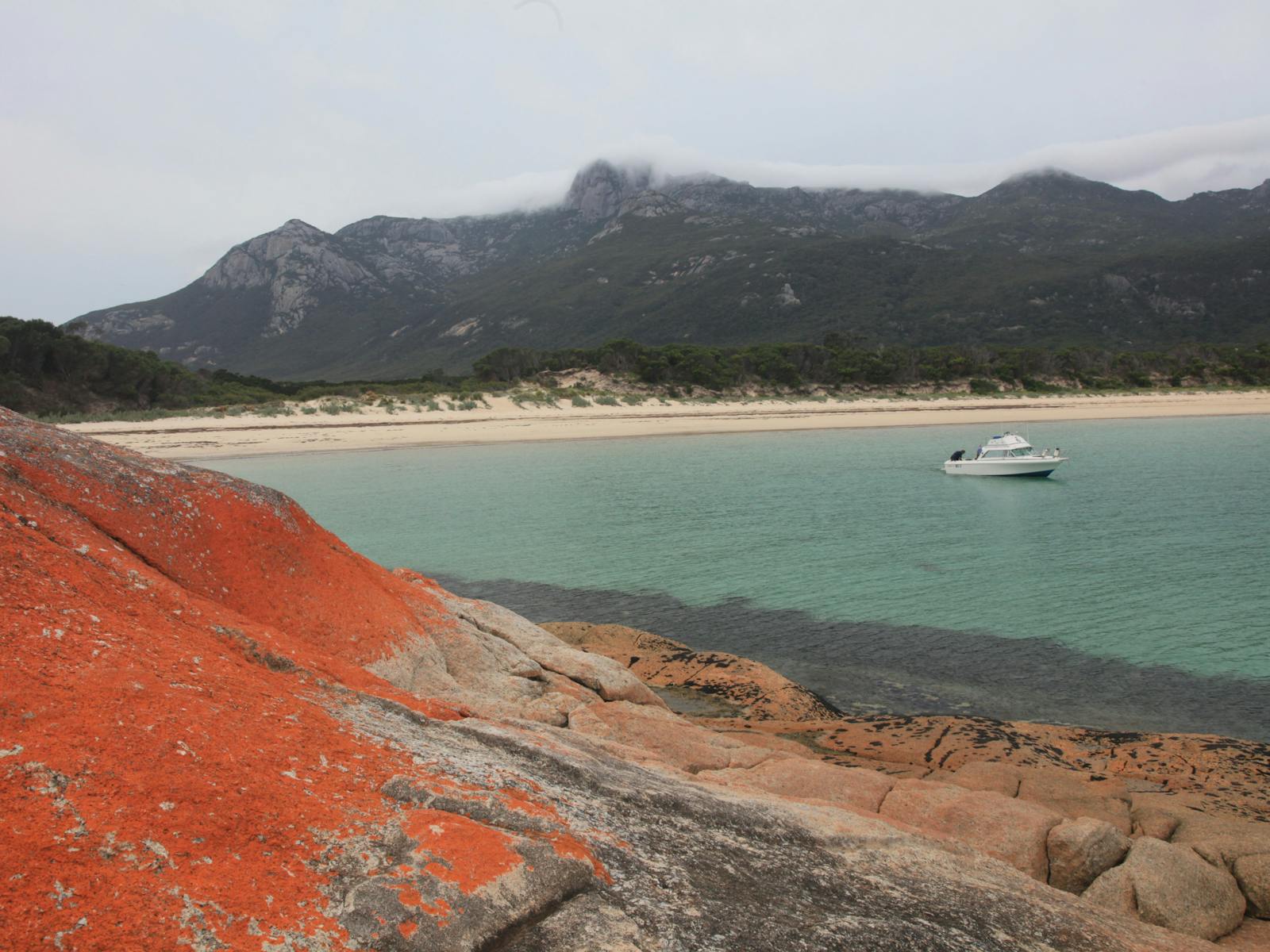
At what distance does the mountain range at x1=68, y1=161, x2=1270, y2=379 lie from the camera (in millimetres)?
112062

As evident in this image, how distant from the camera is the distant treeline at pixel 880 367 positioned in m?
72.6

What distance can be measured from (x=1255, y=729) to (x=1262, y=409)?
62.3 meters

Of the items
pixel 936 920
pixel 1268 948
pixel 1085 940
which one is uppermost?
pixel 936 920

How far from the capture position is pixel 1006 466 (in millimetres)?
32344

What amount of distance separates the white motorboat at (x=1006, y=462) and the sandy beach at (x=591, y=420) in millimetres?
19514

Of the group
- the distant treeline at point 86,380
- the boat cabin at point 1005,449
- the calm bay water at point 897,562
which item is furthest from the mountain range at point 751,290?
the boat cabin at point 1005,449

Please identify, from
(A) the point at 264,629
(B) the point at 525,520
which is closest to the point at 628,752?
(A) the point at 264,629

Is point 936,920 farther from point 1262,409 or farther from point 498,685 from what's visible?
point 1262,409

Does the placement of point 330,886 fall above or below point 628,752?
above

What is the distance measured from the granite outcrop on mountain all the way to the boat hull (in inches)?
1129

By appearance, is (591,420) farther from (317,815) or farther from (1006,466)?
(317,815)

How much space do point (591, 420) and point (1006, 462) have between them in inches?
1212

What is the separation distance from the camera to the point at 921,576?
56.5 feet

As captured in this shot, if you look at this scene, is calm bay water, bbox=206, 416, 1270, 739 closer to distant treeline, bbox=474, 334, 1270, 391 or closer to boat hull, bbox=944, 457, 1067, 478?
boat hull, bbox=944, 457, 1067, 478
